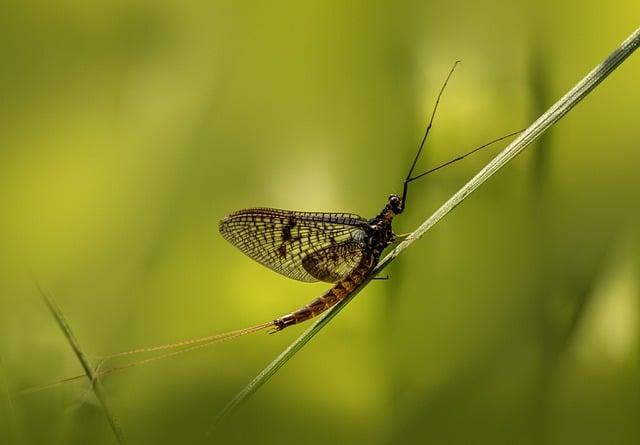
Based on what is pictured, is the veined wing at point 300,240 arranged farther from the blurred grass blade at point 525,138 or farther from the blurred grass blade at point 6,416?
the blurred grass blade at point 6,416

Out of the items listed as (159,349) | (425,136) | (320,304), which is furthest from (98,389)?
(425,136)

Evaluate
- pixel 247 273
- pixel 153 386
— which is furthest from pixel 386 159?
pixel 153 386

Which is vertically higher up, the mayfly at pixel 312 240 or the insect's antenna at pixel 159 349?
the mayfly at pixel 312 240

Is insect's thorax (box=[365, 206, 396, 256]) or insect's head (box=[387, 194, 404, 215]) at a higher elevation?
insect's head (box=[387, 194, 404, 215])

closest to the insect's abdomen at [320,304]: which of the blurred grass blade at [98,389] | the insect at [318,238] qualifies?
the insect at [318,238]

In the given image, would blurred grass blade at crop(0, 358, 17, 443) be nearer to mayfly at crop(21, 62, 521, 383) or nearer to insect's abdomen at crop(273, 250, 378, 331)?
mayfly at crop(21, 62, 521, 383)

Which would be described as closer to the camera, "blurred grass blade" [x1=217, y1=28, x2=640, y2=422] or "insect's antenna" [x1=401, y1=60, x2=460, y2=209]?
"blurred grass blade" [x1=217, y1=28, x2=640, y2=422]

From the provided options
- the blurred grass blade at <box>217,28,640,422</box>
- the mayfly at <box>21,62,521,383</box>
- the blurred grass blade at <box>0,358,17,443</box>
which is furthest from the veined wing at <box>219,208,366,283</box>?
the blurred grass blade at <box>0,358,17,443</box>

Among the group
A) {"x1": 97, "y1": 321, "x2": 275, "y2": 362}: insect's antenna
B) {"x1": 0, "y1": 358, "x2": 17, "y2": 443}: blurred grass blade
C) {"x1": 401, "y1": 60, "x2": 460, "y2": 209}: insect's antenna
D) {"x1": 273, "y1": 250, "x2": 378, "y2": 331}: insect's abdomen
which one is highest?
{"x1": 401, "y1": 60, "x2": 460, "y2": 209}: insect's antenna

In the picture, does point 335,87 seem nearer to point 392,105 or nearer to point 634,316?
point 392,105
